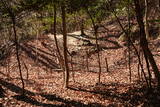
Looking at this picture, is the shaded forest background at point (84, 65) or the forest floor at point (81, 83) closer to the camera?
the shaded forest background at point (84, 65)

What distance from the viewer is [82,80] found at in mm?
13703

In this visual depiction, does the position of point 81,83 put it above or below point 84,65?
below

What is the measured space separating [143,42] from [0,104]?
22.6 feet

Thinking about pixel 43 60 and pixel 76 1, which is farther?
pixel 43 60

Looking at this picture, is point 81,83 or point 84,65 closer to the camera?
point 81,83

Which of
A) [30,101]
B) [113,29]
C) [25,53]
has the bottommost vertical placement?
[30,101]

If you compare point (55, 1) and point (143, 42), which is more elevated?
point (55, 1)

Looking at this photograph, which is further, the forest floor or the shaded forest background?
the forest floor

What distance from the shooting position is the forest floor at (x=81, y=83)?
9742 mm

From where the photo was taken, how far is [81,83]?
42.2 ft

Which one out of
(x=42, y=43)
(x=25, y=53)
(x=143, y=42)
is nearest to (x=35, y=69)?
(x=25, y=53)

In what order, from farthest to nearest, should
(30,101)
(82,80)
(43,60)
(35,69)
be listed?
(43,60)
(35,69)
(82,80)
(30,101)

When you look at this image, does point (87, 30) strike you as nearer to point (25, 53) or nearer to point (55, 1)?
point (25, 53)

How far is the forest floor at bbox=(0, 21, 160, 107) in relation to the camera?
9.74m
